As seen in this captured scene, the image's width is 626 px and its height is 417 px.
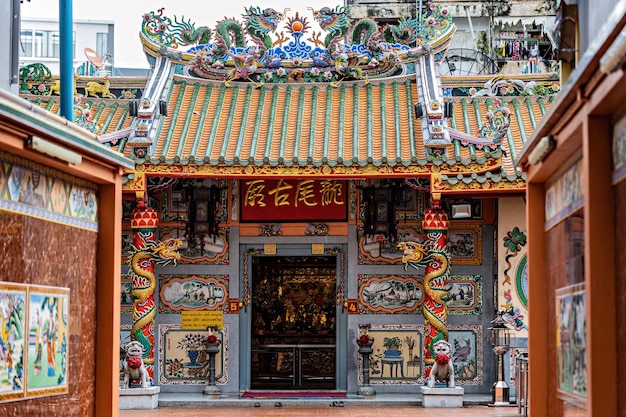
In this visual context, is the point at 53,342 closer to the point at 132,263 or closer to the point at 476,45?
the point at 132,263

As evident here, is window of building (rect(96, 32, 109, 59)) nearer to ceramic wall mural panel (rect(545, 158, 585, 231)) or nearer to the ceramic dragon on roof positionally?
the ceramic dragon on roof

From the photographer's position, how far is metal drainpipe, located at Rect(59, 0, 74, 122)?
1093cm

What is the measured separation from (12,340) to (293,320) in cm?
1289

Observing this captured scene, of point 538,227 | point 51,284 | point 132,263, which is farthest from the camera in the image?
point 132,263

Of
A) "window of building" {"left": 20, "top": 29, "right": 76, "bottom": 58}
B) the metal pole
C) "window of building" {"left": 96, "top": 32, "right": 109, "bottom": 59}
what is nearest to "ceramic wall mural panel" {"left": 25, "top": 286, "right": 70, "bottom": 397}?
the metal pole

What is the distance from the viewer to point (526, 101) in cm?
1938

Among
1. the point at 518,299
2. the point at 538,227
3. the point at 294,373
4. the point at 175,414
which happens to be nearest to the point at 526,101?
the point at 518,299

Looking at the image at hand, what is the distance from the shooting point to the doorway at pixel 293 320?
19656 millimetres

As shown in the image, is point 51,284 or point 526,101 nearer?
point 51,284

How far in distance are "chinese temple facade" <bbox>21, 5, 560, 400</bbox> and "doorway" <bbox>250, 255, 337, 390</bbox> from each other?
0.08 m

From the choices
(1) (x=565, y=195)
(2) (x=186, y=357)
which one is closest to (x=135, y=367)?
(2) (x=186, y=357)

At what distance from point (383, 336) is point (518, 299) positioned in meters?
2.14

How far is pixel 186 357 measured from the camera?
60.2ft

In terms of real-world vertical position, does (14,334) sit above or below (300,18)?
below
